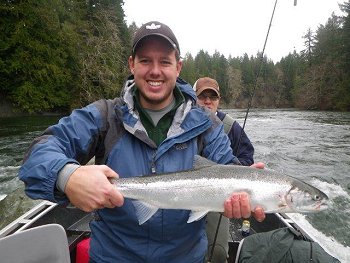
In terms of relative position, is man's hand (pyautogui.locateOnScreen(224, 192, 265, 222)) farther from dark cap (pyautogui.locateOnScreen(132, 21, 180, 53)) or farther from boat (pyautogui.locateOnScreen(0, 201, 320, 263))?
boat (pyautogui.locateOnScreen(0, 201, 320, 263))

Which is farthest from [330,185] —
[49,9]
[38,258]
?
[49,9]

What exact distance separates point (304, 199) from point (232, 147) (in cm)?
235

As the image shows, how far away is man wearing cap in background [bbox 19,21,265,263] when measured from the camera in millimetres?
2447

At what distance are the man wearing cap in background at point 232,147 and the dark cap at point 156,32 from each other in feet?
5.37

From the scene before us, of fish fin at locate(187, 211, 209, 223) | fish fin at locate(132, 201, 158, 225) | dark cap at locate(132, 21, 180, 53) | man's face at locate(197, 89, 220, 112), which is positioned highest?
dark cap at locate(132, 21, 180, 53)

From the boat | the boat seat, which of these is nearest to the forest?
the boat

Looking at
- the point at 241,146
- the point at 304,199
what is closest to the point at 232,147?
the point at 241,146

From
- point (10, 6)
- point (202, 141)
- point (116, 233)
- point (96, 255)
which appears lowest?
point (96, 255)

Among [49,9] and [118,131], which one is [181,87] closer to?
[118,131]

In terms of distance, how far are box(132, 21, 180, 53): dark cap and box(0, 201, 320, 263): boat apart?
8.70 feet

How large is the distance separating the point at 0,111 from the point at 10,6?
904 cm

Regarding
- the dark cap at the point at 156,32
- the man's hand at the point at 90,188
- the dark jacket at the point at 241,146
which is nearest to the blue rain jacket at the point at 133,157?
the man's hand at the point at 90,188

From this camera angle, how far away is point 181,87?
3.05 m

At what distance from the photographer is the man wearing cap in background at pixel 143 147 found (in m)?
2.45
